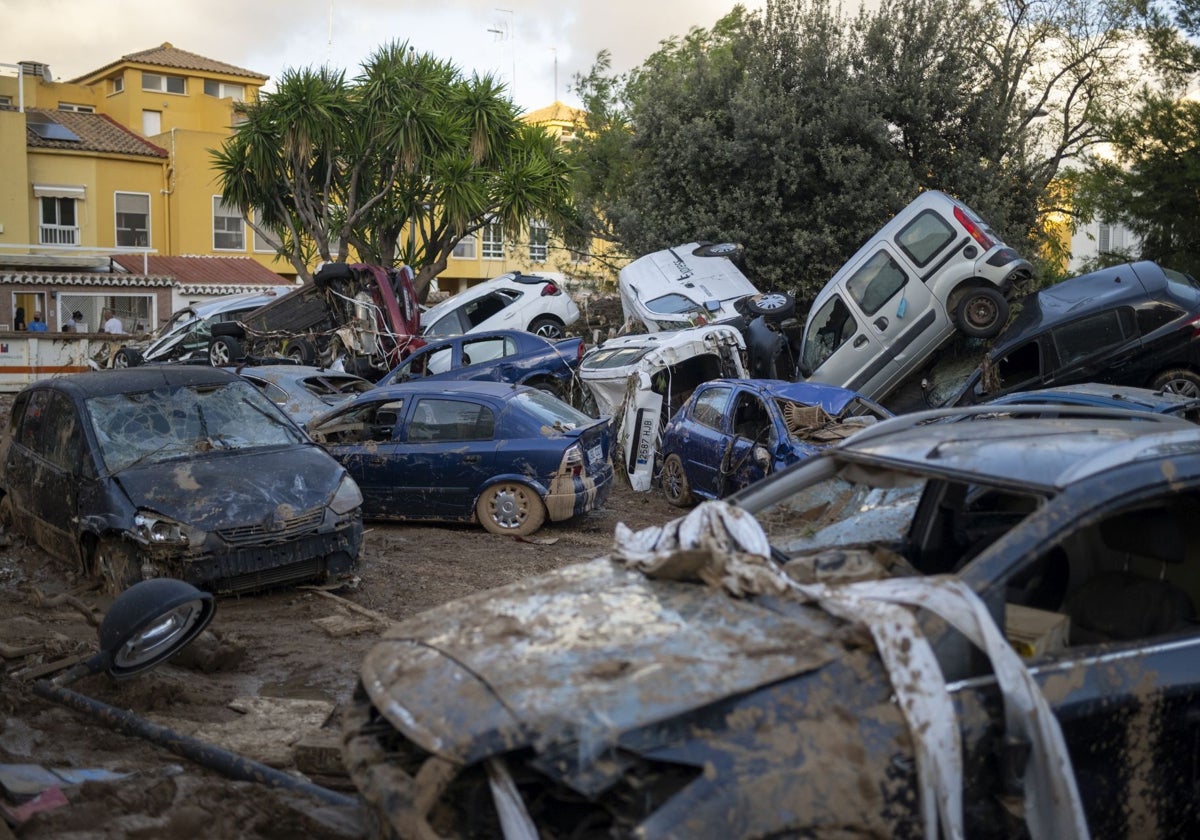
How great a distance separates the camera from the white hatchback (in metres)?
20.7

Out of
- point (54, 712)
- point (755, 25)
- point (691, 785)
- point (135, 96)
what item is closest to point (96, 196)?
point (135, 96)

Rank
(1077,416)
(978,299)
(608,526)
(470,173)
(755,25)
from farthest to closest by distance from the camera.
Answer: (470,173) → (755,25) → (978,299) → (608,526) → (1077,416)

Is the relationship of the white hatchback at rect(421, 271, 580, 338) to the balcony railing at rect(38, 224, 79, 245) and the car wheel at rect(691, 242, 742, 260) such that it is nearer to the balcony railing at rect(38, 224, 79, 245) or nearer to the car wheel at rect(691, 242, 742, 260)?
the car wheel at rect(691, 242, 742, 260)

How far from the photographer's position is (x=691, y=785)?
287cm

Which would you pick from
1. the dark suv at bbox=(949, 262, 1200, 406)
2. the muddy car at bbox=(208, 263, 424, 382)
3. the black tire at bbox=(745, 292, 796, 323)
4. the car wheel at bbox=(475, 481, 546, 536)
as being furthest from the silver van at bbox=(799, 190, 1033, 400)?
the muddy car at bbox=(208, 263, 424, 382)

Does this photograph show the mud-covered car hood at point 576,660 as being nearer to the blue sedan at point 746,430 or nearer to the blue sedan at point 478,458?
the blue sedan at point 478,458

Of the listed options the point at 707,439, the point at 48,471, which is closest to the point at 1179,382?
the point at 707,439

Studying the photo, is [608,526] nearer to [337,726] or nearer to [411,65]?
[337,726]

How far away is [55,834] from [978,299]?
13.3 m

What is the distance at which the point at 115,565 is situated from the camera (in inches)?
319

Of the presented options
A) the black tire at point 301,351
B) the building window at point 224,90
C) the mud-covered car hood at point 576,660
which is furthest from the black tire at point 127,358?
the building window at point 224,90

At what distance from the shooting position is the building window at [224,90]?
5233 centimetres

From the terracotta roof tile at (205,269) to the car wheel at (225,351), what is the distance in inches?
810

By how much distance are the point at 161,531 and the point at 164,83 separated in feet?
158
